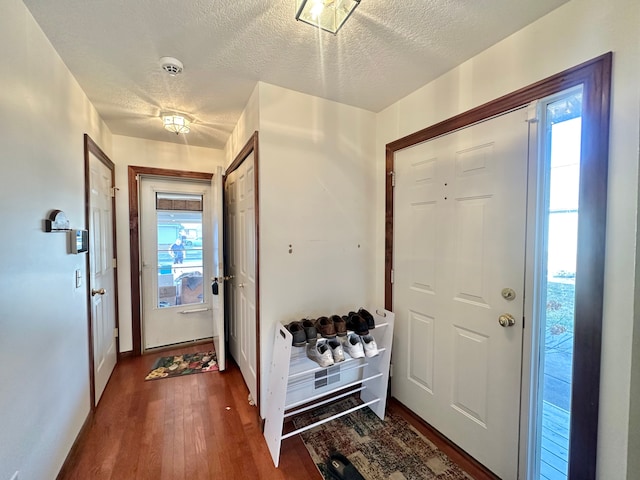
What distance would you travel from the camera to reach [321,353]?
1.69m

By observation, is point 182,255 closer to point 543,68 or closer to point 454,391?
point 454,391

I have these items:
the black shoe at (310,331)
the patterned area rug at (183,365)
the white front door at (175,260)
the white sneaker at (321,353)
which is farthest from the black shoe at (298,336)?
the white front door at (175,260)

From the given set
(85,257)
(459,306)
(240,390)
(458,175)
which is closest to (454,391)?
(459,306)

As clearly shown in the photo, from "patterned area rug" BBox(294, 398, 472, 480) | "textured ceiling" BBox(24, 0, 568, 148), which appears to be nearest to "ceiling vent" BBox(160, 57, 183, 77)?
"textured ceiling" BBox(24, 0, 568, 148)

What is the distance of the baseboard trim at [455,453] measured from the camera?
4.75ft

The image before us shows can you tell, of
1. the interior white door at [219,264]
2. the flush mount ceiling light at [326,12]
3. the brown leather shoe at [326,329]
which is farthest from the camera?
the interior white door at [219,264]

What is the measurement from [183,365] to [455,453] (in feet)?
8.03

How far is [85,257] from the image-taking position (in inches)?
72.1

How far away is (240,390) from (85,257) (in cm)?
156

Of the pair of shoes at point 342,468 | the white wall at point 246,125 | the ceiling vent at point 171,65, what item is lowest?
the pair of shoes at point 342,468

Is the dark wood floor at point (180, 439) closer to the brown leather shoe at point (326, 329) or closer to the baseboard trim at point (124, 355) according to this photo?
the baseboard trim at point (124, 355)

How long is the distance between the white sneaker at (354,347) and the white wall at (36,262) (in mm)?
1563

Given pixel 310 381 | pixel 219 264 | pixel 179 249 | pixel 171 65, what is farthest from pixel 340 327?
pixel 179 249

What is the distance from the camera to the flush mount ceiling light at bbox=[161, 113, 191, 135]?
2189mm
